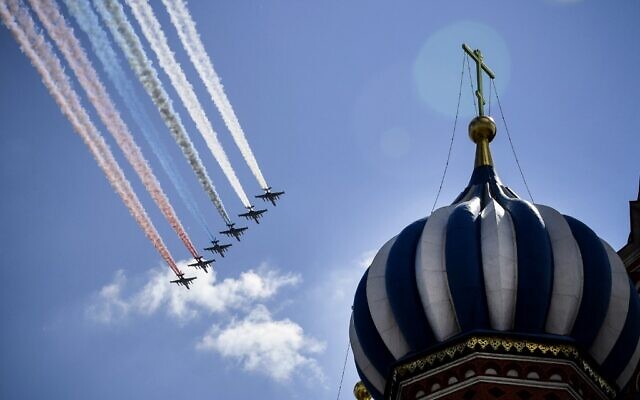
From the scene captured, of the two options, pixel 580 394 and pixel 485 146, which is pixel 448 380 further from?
pixel 485 146

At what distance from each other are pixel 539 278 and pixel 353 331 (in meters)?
3.44

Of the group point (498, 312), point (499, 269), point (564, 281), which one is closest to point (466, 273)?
point (499, 269)

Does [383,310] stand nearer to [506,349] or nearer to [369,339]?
[369,339]

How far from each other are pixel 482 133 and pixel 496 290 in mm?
5437

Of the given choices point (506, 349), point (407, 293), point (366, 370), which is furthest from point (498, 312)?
point (366, 370)

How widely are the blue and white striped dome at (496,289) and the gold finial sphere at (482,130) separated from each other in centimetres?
324

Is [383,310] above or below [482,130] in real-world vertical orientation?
below

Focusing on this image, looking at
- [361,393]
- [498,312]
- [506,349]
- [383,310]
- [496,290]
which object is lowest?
[506,349]

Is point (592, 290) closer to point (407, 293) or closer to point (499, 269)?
point (499, 269)

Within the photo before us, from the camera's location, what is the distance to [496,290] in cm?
2225

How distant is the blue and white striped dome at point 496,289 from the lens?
2231cm

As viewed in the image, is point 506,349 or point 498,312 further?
point 498,312

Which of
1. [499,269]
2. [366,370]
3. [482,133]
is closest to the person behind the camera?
[499,269]

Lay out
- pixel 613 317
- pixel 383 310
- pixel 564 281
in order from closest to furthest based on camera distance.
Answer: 1. pixel 564 281
2. pixel 613 317
3. pixel 383 310
